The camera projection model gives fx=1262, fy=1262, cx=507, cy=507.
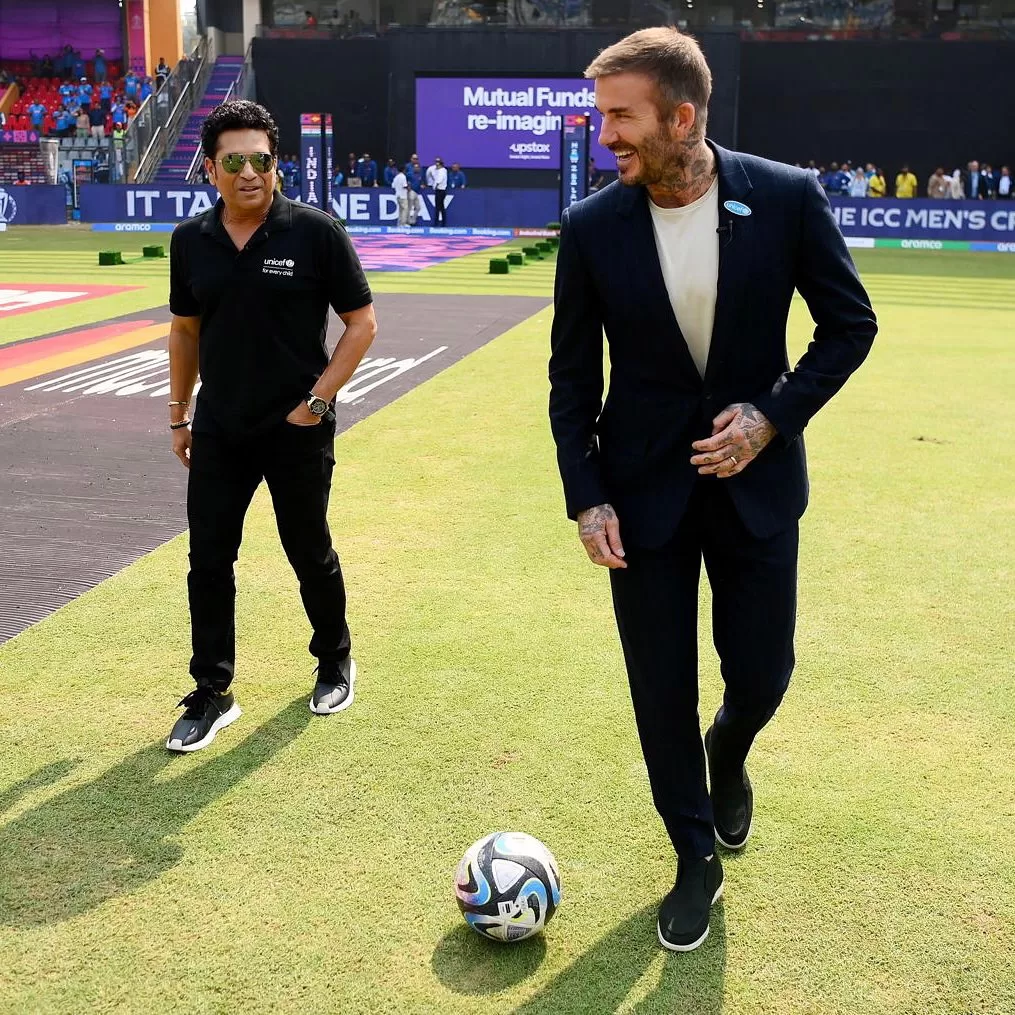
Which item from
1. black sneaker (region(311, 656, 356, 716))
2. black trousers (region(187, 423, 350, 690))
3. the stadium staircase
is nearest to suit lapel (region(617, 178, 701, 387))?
black trousers (region(187, 423, 350, 690))

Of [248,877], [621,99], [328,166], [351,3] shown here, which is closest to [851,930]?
[248,877]

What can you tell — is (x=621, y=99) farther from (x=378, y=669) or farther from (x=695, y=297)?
(x=378, y=669)

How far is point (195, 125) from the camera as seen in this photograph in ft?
138

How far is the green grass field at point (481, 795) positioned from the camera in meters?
3.04

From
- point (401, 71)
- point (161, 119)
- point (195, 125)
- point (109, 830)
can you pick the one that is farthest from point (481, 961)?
point (195, 125)

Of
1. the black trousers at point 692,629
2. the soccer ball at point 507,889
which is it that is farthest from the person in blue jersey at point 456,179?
the soccer ball at point 507,889

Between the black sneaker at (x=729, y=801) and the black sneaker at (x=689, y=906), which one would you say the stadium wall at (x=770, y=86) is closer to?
the black sneaker at (x=729, y=801)

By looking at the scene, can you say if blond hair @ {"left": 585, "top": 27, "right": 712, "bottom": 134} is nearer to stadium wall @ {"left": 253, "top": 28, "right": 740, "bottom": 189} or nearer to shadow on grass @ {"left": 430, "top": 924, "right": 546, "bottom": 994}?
shadow on grass @ {"left": 430, "top": 924, "right": 546, "bottom": 994}

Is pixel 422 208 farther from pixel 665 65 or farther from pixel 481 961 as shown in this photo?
pixel 481 961

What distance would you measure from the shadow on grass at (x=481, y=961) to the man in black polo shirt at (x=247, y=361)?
147 centimetres

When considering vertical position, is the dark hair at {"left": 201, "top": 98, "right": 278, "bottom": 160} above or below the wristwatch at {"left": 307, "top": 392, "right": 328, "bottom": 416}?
above

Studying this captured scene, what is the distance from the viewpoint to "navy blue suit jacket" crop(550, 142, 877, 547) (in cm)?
293

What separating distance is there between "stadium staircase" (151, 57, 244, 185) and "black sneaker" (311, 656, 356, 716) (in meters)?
36.0

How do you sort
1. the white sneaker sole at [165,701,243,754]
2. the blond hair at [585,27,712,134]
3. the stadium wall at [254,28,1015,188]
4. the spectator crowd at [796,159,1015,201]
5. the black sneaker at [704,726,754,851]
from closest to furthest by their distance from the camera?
1. the blond hair at [585,27,712,134]
2. the black sneaker at [704,726,754,851]
3. the white sneaker sole at [165,701,243,754]
4. the spectator crowd at [796,159,1015,201]
5. the stadium wall at [254,28,1015,188]
